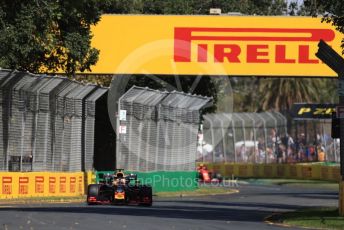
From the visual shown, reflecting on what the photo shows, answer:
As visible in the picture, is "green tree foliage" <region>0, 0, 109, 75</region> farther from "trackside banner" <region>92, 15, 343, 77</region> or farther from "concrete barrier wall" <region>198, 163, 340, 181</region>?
"concrete barrier wall" <region>198, 163, 340, 181</region>

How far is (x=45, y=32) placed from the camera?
102 ft

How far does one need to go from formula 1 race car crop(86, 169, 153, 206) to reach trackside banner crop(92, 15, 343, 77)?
47.0 ft

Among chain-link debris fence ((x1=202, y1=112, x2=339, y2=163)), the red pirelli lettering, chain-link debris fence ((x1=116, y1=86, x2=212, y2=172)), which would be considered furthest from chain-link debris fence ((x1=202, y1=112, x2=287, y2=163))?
the red pirelli lettering

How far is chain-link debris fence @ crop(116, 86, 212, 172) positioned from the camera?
41.9 metres

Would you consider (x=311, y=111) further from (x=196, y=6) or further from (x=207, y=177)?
(x=196, y=6)

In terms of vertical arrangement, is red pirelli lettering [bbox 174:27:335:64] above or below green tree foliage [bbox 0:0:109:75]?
above

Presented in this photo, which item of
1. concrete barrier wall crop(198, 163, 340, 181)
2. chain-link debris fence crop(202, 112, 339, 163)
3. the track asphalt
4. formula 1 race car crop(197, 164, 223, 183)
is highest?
chain-link debris fence crop(202, 112, 339, 163)

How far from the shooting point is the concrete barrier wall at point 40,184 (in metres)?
33.7

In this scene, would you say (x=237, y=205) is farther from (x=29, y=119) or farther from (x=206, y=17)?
(x=206, y=17)

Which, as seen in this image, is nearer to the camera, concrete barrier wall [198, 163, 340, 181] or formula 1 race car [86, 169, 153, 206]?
formula 1 race car [86, 169, 153, 206]

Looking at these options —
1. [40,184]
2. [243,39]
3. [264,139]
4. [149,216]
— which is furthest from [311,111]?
[149,216]

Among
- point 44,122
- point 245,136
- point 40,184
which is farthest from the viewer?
point 245,136

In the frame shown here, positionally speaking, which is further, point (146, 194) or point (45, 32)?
point (45, 32)

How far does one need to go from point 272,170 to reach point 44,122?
3410 cm
